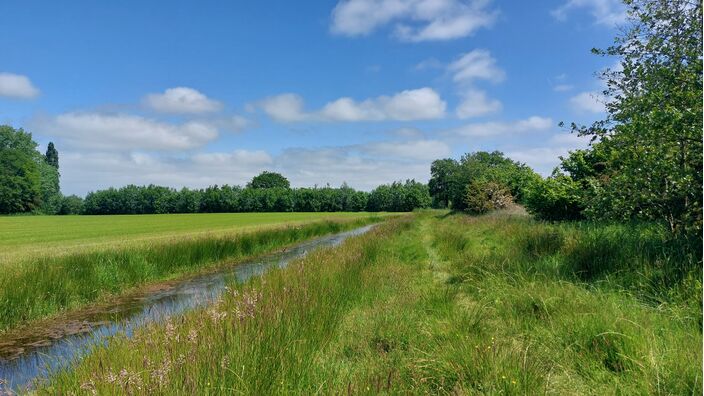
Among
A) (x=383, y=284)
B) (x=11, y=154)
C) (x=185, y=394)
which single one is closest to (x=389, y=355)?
(x=185, y=394)

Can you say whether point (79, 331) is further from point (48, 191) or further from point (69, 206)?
point (48, 191)

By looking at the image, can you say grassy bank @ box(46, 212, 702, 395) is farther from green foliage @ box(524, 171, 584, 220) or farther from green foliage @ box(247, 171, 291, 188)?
green foliage @ box(247, 171, 291, 188)

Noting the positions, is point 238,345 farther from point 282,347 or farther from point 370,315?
point 370,315

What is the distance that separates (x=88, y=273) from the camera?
34.2 ft

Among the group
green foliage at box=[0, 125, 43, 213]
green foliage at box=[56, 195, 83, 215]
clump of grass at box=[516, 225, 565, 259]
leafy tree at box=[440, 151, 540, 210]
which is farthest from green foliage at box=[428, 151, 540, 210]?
green foliage at box=[56, 195, 83, 215]

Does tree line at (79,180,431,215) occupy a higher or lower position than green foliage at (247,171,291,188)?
lower

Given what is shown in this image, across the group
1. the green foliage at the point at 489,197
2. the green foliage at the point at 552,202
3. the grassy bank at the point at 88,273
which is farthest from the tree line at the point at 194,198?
the grassy bank at the point at 88,273

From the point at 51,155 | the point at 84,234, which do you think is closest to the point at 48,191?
the point at 51,155

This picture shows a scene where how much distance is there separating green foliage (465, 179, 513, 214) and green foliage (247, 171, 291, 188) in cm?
11870

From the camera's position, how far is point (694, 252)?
19.6ft

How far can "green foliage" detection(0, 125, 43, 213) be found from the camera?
78.2 meters

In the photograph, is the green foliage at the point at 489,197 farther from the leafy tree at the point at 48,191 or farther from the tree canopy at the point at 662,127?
the leafy tree at the point at 48,191

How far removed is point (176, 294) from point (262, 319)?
25.0 ft

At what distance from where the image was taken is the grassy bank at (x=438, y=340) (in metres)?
3.09
